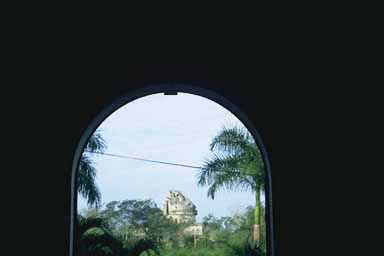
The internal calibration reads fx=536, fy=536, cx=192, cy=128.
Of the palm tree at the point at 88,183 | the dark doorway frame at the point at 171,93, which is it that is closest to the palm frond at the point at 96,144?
the palm tree at the point at 88,183

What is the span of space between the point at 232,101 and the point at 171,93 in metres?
0.63

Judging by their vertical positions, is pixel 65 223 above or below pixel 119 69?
below

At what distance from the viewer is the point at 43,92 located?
4395 millimetres

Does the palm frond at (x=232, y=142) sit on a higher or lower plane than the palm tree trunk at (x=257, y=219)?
higher

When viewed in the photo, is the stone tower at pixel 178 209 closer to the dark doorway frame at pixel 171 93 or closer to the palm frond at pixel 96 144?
the palm frond at pixel 96 144

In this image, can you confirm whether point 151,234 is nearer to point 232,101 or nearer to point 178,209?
point 178,209

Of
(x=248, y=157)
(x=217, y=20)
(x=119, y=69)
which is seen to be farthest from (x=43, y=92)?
(x=248, y=157)

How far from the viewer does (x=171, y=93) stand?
4.80 meters

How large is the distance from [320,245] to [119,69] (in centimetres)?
214

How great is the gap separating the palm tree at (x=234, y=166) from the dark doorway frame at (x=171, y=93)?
10.2m

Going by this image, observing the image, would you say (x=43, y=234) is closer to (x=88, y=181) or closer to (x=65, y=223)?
(x=65, y=223)

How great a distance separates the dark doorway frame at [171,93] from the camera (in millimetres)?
4258

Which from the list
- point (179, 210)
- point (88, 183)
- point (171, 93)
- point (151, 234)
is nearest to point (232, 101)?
point (171, 93)

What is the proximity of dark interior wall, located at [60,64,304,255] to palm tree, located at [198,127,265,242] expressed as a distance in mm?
10421
